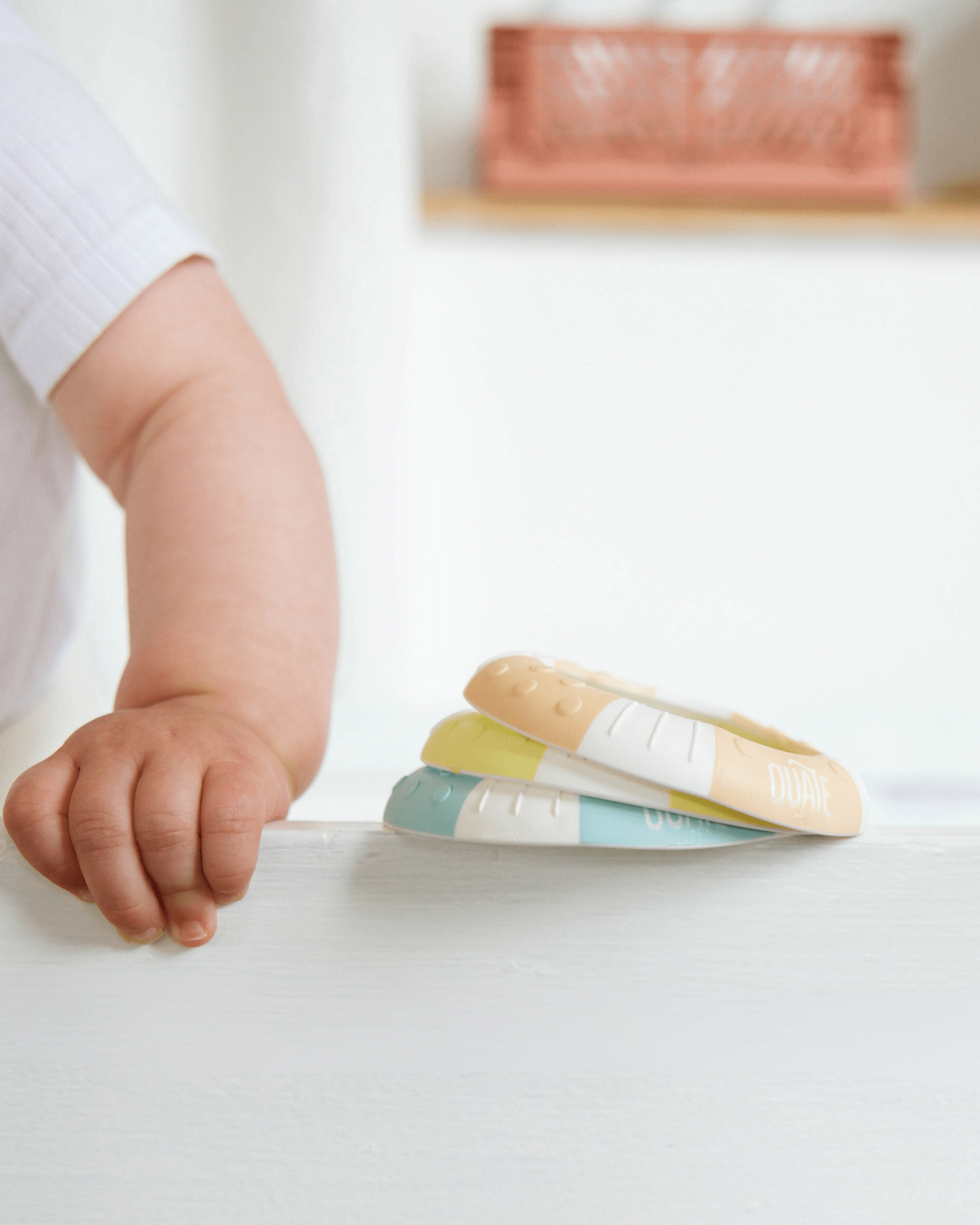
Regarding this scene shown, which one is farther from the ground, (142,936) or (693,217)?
(693,217)

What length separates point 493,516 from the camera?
0.97 meters

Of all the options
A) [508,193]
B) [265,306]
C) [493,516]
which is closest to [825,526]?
[493,516]

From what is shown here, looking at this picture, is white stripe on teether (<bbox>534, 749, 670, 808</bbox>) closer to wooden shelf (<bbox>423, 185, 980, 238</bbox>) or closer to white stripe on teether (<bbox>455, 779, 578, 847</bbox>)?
white stripe on teether (<bbox>455, 779, 578, 847</bbox>)

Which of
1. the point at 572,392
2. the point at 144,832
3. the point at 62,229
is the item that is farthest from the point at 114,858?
the point at 572,392

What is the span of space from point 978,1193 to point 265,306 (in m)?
0.77

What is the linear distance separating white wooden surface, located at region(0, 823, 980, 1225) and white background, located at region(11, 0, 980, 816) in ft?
2.05

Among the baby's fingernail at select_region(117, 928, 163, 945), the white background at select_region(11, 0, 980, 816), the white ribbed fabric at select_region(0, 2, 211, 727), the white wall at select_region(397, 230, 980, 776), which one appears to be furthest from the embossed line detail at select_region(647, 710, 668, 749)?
the white wall at select_region(397, 230, 980, 776)

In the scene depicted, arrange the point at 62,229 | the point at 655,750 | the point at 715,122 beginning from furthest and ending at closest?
1. the point at 715,122
2. the point at 62,229
3. the point at 655,750

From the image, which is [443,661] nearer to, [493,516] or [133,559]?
[493,516]

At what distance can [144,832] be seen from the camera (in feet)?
0.61

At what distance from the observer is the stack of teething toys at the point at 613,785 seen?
18 centimetres

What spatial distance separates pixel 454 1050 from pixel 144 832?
0.24 ft

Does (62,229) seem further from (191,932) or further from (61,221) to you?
(191,932)

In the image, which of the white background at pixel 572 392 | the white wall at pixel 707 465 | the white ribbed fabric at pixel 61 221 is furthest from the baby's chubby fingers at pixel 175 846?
the white wall at pixel 707 465
